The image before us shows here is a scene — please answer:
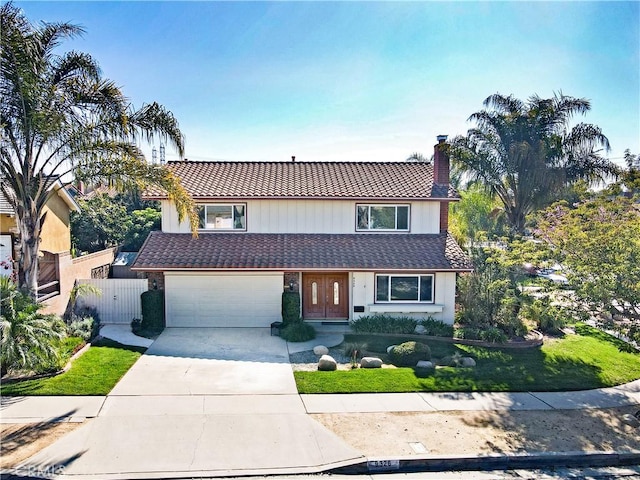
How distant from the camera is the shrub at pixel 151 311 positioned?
16.3m

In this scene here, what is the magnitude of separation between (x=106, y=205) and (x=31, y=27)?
19976 mm

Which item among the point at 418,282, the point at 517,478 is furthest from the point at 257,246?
→ the point at 517,478

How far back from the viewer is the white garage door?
17031 mm

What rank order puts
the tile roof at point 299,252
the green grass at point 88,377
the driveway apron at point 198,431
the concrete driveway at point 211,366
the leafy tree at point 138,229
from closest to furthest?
the driveway apron at point 198,431 < the green grass at point 88,377 < the concrete driveway at point 211,366 < the tile roof at point 299,252 < the leafy tree at point 138,229

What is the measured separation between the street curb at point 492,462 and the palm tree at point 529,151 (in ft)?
49.4

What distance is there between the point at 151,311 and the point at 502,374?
38.5ft

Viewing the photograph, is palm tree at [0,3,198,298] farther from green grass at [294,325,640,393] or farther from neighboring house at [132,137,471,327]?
green grass at [294,325,640,393]

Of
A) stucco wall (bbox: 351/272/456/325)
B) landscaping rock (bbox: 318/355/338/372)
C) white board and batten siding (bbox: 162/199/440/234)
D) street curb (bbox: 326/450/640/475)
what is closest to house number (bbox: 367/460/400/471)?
street curb (bbox: 326/450/640/475)

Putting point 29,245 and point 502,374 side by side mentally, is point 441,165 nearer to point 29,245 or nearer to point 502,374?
point 502,374

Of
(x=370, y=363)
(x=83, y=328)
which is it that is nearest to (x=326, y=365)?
(x=370, y=363)

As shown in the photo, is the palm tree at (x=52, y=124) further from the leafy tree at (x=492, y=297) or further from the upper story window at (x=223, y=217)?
the leafy tree at (x=492, y=297)

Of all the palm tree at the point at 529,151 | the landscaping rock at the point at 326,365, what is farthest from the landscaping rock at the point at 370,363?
the palm tree at the point at 529,151

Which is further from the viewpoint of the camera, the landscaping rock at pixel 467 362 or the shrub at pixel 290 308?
the shrub at pixel 290 308

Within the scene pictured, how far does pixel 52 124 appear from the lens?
1162cm
